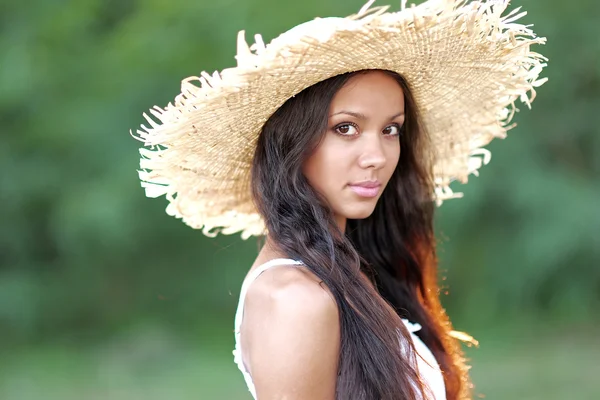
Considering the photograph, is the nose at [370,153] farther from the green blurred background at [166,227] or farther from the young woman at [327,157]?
the green blurred background at [166,227]

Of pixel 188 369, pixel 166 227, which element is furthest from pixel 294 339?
pixel 166 227

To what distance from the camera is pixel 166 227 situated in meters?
6.01

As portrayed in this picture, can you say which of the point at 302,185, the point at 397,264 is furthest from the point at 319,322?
the point at 397,264

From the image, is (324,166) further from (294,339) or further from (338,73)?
(294,339)

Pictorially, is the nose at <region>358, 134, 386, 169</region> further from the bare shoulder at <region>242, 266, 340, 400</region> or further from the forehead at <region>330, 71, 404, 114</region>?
the bare shoulder at <region>242, 266, 340, 400</region>

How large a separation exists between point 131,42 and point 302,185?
4036 mm

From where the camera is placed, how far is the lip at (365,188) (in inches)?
76.4

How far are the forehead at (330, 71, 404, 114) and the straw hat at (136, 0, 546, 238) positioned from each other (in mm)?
31

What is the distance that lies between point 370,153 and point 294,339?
19.5 inches

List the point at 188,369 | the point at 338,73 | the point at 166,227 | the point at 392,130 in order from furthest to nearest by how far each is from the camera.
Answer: the point at 166,227
the point at 188,369
the point at 392,130
the point at 338,73

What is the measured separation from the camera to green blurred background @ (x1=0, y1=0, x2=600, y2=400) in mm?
5586

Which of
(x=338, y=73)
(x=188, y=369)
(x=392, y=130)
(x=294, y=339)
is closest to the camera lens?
(x=294, y=339)

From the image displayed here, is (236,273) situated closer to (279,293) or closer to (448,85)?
(448,85)

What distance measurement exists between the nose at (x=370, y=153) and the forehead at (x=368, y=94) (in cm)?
6
